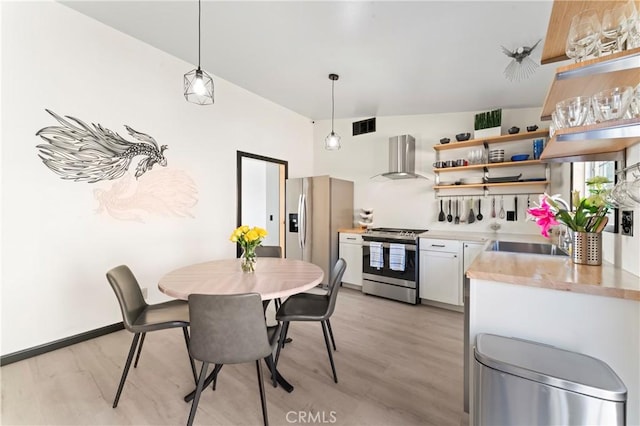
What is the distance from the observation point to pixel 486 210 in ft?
12.2

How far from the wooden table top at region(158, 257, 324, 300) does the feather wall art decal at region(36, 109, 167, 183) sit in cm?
142

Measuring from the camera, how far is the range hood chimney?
3961mm

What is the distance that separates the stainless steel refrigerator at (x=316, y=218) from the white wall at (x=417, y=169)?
0.51 metres

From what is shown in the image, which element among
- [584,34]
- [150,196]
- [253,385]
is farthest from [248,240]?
[584,34]

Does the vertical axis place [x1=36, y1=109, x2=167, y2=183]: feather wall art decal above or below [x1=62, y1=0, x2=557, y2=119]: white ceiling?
below

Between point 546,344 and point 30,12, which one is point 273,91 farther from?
point 546,344

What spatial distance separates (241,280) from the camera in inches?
73.0

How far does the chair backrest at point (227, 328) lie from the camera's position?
140 cm

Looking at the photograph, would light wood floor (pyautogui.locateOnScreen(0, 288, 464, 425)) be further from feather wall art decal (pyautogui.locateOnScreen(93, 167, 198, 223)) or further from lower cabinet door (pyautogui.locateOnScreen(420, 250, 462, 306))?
feather wall art decal (pyautogui.locateOnScreen(93, 167, 198, 223))

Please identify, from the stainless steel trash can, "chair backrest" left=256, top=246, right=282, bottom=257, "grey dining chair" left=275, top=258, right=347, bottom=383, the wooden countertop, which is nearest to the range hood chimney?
"chair backrest" left=256, top=246, right=282, bottom=257

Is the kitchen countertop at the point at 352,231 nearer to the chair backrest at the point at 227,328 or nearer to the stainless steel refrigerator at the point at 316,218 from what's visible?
the stainless steel refrigerator at the point at 316,218

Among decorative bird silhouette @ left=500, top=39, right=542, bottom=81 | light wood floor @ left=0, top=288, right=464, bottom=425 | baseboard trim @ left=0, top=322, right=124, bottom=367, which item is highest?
decorative bird silhouette @ left=500, top=39, right=542, bottom=81

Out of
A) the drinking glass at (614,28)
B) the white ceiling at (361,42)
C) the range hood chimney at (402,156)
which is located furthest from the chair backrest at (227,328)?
the range hood chimney at (402,156)

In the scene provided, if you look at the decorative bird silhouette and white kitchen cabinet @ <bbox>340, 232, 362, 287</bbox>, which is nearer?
the decorative bird silhouette
